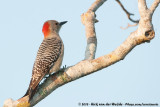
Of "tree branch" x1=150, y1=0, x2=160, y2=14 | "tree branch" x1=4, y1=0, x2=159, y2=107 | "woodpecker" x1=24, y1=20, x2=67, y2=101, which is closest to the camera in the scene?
"tree branch" x1=4, y1=0, x2=159, y2=107

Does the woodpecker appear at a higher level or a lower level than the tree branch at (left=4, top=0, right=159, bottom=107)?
higher

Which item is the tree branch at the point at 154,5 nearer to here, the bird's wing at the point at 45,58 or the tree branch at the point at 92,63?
the tree branch at the point at 92,63

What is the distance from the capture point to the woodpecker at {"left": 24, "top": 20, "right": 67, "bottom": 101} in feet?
23.1

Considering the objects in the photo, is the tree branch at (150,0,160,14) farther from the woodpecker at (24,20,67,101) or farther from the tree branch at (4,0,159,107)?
the woodpecker at (24,20,67,101)

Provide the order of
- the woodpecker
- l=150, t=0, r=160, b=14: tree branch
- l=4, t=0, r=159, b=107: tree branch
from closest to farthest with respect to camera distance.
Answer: l=4, t=0, r=159, b=107: tree branch
l=150, t=0, r=160, b=14: tree branch
the woodpecker

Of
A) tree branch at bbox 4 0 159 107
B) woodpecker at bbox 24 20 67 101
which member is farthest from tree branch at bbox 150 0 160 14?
woodpecker at bbox 24 20 67 101

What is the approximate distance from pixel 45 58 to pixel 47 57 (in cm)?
8

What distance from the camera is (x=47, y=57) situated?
25.3 feet

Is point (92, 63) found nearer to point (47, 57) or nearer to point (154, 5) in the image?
point (154, 5)

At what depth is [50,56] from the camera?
777cm

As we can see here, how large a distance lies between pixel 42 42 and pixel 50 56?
41.5 inches

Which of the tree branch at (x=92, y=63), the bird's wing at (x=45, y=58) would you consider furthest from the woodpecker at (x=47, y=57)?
the tree branch at (x=92, y=63)

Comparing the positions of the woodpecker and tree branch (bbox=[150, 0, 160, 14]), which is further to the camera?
the woodpecker

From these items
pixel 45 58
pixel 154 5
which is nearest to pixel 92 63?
pixel 154 5
